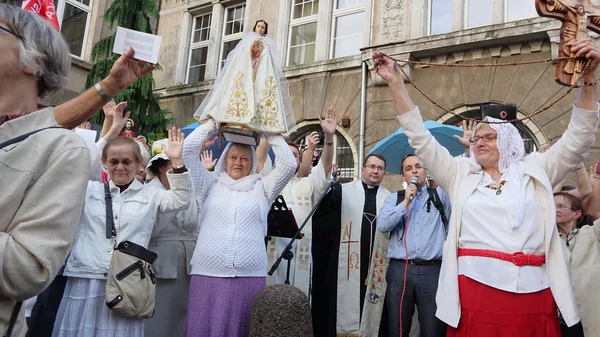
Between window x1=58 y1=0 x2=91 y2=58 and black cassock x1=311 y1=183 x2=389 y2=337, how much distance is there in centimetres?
1138

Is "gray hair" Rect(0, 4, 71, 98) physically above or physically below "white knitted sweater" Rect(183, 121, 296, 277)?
above

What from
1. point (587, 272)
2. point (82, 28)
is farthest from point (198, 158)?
point (82, 28)

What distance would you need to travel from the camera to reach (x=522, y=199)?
255cm

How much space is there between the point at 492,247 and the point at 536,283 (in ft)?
0.90

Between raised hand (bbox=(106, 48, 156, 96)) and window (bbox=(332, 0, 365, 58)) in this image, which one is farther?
window (bbox=(332, 0, 365, 58))

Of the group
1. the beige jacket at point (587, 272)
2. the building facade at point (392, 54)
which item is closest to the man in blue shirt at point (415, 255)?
the beige jacket at point (587, 272)

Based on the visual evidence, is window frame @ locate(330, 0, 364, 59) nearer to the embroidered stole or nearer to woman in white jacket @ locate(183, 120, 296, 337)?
the embroidered stole

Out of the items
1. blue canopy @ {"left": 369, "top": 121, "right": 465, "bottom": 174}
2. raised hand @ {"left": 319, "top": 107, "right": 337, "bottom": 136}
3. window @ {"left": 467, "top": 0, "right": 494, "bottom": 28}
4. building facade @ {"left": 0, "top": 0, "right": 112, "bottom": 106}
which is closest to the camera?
raised hand @ {"left": 319, "top": 107, "right": 337, "bottom": 136}

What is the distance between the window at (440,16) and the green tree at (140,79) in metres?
5.92

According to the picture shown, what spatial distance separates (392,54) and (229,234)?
6.88m

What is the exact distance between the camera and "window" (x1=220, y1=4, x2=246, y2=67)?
12.6 metres

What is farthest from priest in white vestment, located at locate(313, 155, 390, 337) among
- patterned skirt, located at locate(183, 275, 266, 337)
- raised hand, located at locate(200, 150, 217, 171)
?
patterned skirt, located at locate(183, 275, 266, 337)

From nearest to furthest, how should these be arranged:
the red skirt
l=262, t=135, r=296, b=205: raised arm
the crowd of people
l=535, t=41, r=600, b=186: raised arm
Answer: the crowd of people, the red skirt, l=535, t=41, r=600, b=186: raised arm, l=262, t=135, r=296, b=205: raised arm

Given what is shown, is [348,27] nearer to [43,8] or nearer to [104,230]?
[43,8]
